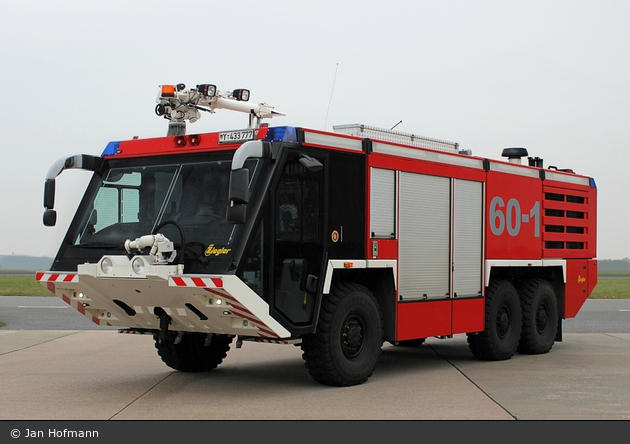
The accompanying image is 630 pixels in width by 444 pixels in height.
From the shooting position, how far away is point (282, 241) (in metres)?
9.35

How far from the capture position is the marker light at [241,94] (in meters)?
10.8

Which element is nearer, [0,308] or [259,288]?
[259,288]

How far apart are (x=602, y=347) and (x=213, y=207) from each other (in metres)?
8.00

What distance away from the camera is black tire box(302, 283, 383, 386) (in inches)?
383

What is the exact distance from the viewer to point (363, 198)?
10398 mm

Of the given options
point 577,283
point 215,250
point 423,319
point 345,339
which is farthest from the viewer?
point 577,283

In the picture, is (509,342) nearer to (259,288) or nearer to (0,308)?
(259,288)

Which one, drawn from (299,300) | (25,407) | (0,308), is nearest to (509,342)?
(299,300)

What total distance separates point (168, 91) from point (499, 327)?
5.92 m

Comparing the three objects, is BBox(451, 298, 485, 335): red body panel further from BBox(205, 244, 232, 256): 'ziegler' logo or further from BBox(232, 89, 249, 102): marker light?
→ BBox(205, 244, 232, 256): 'ziegler' logo

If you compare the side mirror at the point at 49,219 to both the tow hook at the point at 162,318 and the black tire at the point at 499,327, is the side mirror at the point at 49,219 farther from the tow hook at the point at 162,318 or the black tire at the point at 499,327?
the black tire at the point at 499,327

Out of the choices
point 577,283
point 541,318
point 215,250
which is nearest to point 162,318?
point 215,250

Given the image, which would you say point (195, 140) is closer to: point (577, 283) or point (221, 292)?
point (221, 292)

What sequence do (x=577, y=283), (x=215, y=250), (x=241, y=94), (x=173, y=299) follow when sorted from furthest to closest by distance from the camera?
1. (x=577, y=283)
2. (x=241, y=94)
3. (x=173, y=299)
4. (x=215, y=250)
